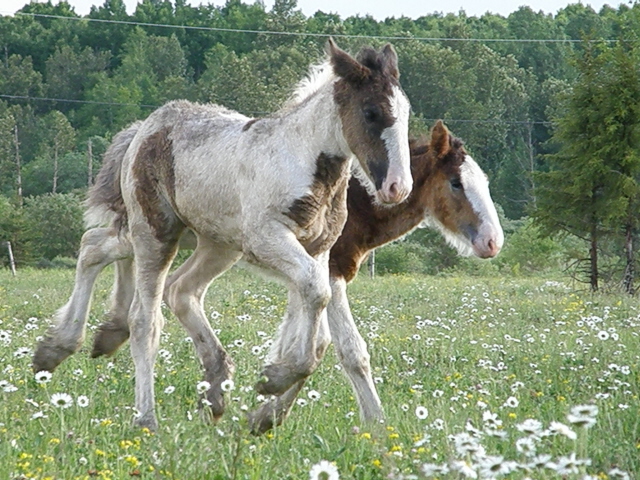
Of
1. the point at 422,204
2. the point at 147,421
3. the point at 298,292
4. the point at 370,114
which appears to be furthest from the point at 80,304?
the point at 370,114

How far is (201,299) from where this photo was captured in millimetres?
7191

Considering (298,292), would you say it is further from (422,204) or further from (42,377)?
(422,204)

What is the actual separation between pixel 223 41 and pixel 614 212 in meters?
77.6

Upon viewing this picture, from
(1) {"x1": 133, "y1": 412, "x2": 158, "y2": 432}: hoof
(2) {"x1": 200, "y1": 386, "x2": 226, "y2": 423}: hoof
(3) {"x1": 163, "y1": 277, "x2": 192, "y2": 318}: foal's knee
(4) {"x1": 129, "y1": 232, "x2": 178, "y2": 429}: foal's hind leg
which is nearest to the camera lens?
(1) {"x1": 133, "y1": 412, "x2": 158, "y2": 432}: hoof

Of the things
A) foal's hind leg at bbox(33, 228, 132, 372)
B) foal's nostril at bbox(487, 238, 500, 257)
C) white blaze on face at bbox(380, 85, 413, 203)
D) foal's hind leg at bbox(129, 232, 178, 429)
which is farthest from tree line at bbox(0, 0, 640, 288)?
white blaze on face at bbox(380, 85, 413, 203)

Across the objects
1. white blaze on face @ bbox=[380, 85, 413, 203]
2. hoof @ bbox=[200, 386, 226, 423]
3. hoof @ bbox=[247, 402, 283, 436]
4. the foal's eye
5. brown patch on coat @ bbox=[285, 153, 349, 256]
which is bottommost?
hoof @ bbox=[200, 386, 226, 423]

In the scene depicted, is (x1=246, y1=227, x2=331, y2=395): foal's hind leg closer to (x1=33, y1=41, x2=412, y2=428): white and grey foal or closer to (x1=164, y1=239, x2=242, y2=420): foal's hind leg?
(x1=33, y1=41, x2=412, y2=428): white and grey foal

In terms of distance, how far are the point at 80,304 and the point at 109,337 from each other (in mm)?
310

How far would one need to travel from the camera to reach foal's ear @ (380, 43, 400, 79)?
5902 mm

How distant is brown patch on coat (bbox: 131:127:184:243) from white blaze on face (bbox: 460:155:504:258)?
249cm

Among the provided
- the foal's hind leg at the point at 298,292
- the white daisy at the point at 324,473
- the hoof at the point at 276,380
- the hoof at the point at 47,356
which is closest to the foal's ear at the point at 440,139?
the foal's hind leg at the point at 298,292

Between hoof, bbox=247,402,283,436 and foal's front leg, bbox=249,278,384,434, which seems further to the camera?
foal's front leg, bbox=249,278,384,434

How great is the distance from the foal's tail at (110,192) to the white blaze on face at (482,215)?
2529mm

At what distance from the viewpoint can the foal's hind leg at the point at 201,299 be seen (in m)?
6.66
